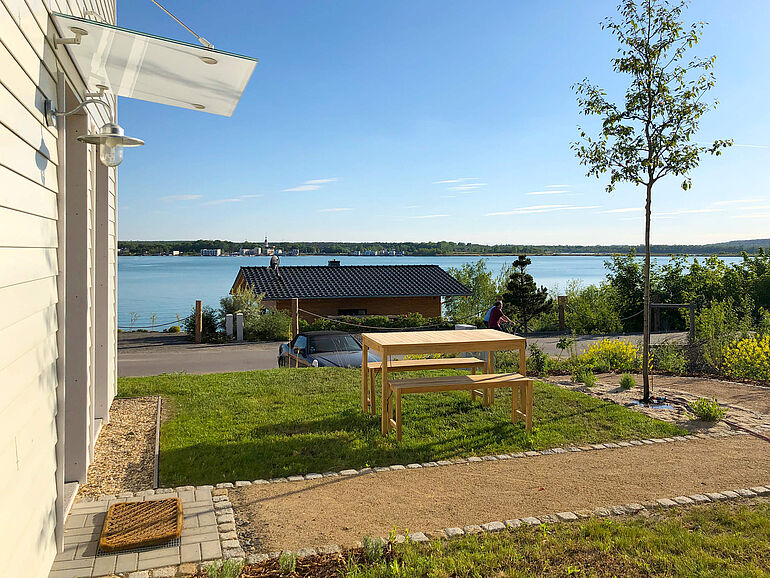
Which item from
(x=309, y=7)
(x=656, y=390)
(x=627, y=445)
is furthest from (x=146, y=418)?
(x=309, y=7)

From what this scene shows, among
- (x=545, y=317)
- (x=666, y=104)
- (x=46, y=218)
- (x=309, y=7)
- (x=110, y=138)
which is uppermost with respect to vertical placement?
(x=309, y=7)

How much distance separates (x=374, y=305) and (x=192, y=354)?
12235 millimetres

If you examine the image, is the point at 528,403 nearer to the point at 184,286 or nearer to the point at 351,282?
the point at 351,282

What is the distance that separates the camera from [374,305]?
28.5 metres

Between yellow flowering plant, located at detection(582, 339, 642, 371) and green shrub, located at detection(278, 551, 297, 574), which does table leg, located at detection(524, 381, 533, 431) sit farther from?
yellow flowering plant, located at detection(582, 339, 642, 371)

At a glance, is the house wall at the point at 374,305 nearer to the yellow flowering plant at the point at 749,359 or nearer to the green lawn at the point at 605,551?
the yellow flowering plant at the point at 749,359

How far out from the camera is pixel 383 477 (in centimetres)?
538

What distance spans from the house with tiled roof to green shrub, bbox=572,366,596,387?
56.5 feet

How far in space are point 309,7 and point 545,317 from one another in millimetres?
17437

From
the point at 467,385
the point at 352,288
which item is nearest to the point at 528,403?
the point at 467,385

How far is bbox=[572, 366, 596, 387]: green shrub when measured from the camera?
9.45 metres

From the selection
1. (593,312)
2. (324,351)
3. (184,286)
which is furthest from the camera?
(184,286)

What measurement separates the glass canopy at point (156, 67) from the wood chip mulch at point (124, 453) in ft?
11.3

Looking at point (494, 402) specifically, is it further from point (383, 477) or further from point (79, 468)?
point (79, 468)
